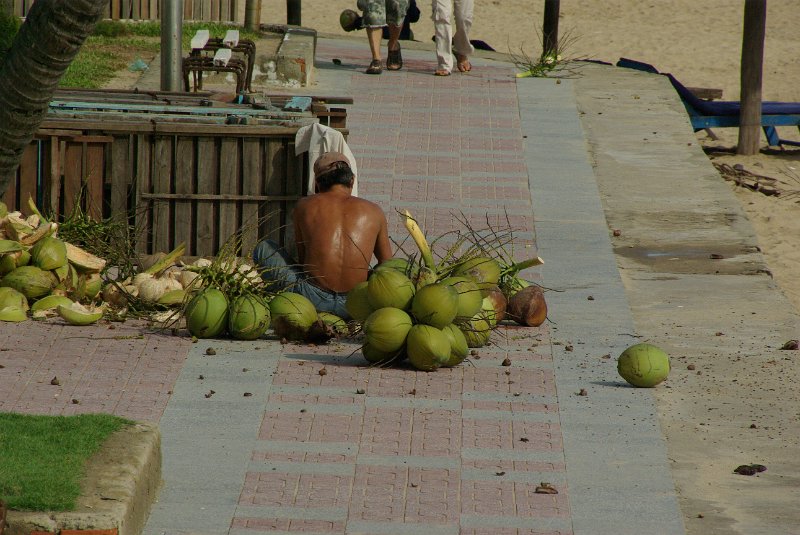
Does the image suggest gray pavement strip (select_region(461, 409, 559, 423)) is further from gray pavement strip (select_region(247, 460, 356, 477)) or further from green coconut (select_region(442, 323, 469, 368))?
gray pavement strip (select_region(247, 460, 356, 477))

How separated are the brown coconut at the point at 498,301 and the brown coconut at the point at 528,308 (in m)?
0.10

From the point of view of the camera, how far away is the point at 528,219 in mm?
11445

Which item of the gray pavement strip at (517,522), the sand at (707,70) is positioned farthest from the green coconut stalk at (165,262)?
the gray pavement strip at (517,522)

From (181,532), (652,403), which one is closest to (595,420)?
(652,403)

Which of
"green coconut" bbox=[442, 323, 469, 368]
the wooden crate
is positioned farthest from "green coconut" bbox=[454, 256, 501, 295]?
the wooden crate

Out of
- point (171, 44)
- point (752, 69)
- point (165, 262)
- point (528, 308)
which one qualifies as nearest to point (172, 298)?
point (165, 262)

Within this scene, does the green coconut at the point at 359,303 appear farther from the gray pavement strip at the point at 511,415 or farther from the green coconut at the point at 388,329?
the gray pavement strip at the point at 511,415

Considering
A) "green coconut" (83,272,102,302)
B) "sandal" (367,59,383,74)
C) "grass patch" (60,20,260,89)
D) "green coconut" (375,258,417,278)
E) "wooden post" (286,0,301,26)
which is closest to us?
"green coconut" (375,258,417,278)

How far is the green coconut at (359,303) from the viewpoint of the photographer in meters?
7.59

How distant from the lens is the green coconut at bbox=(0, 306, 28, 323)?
8.04 metres

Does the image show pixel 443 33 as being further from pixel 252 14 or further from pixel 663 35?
pixel 663 35

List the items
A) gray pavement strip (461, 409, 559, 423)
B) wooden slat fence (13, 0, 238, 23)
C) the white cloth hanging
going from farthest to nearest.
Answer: wooden slat fence (13, 0, 238, 23)
the white cloth hanging
gray pavement strip (461, 409, 559, 423)

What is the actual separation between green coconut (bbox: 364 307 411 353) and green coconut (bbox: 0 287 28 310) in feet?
7.69

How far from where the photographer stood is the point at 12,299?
26.8ft
